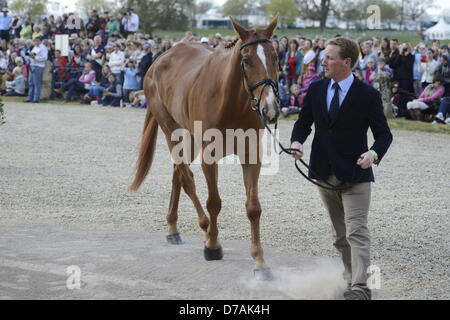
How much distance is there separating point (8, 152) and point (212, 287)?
314 inches

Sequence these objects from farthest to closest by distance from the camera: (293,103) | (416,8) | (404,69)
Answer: (416,8)
(293,103)
(404,69)

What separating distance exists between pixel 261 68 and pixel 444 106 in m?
10.6

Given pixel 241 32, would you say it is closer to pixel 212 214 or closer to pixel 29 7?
pixel 212 214

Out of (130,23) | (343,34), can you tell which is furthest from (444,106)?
(343,34)

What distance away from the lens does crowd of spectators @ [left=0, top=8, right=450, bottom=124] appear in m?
15.5

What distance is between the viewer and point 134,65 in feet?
63.9

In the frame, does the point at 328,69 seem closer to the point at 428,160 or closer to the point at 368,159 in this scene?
the point at 368,159

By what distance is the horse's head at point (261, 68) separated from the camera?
5.06 metres

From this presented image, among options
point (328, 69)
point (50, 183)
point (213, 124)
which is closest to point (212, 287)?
point (213, 124)

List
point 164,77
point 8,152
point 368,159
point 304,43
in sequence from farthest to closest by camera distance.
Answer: point 304,43 → point 8,152 → point 164,77 → point 368,159

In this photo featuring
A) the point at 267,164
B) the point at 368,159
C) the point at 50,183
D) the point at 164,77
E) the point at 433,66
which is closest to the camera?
the point at 368,159

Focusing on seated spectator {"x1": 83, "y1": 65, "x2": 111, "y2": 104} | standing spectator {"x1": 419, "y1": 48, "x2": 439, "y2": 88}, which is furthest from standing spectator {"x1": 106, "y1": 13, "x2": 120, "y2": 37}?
standing spectator {"x1": 419, "y1": 48, "x2": 439, "y2": 88}

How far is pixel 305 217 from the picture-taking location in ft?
25.3

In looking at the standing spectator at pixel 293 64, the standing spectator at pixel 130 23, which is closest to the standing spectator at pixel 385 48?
the standing spectator at pixel 293 64
